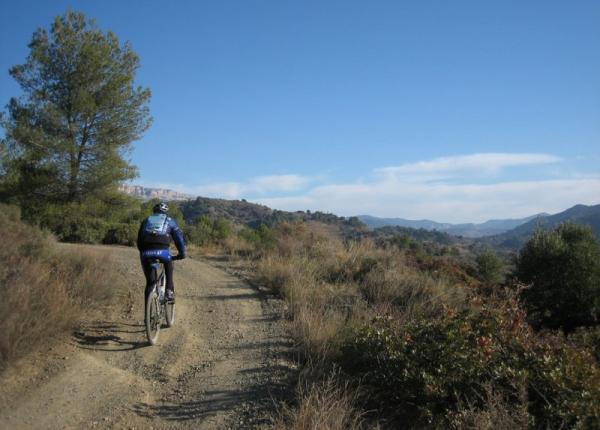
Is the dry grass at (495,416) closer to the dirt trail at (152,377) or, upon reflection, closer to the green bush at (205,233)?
the dirt trail at (152,377)

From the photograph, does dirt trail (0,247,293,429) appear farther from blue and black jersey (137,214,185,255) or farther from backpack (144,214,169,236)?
backpack (144,214,169,236)

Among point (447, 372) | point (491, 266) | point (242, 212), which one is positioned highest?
point (242, 212)

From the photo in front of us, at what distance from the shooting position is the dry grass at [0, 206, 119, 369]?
198 inches

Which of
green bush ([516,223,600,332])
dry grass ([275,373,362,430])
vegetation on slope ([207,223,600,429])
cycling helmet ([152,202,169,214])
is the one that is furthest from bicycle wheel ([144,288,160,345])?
green bush ([516,223,600,332])

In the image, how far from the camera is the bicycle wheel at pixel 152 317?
612 centimetres

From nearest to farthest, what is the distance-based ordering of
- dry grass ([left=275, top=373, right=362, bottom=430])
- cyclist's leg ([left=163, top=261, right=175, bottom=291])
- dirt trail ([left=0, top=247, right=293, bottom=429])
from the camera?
1. dry grass ([left=275, top=373, right=362, bottom=430])
2. dirt trail ([left=0, top=247, right=293, bottom=429])
3. cyclist's leg ([left=163, top=261, right=175, bottom=291])

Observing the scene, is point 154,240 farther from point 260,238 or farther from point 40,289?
point 260,238

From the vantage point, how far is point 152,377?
541cm

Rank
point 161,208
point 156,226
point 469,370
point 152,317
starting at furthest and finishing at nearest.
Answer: point 161,208 → point 156,226 → point 152,317 → point 469,370

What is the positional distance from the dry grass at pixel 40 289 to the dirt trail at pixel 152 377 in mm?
311

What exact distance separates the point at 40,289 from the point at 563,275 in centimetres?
1737

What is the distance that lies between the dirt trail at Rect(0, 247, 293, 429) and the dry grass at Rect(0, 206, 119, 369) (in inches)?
12.3

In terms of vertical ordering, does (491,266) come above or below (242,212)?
below

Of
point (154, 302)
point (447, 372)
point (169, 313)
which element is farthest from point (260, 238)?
point (447, 372)
